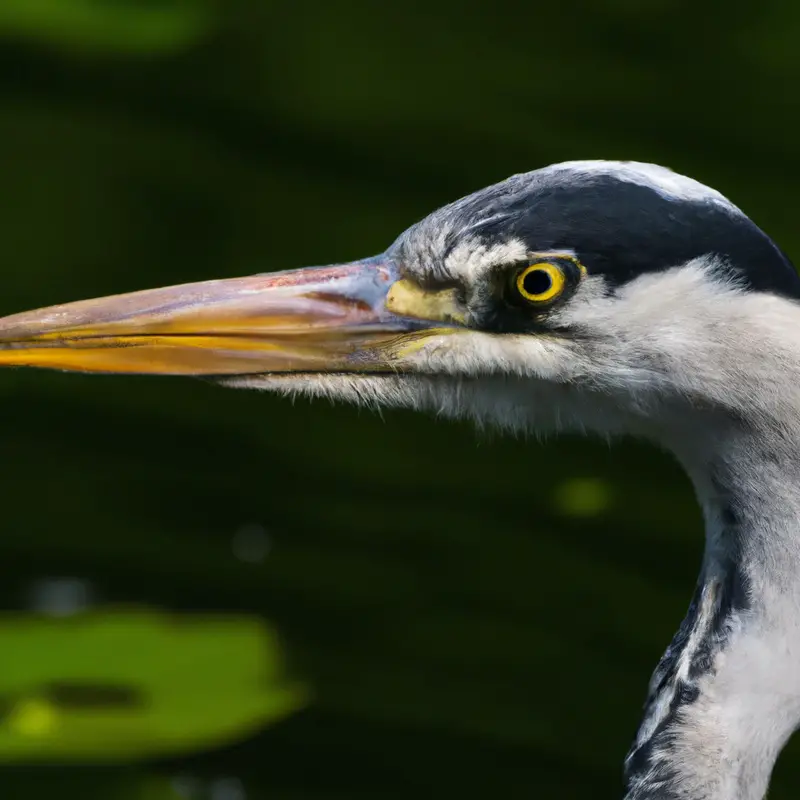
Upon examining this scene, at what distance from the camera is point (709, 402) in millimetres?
2047

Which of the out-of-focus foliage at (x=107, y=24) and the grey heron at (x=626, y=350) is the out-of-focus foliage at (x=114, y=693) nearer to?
the grey heron at (x=626, y=350)

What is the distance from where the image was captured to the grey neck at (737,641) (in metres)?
2.04

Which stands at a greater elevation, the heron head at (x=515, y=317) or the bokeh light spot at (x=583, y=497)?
the heron head at (x=515, y=317)

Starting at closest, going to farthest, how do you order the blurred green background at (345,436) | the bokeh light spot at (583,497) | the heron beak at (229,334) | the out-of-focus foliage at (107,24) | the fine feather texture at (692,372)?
the fine feather texture at (692,372), the heron beak at (229,334), the blurred green background at (345,436), the bokeh light spot at (583,497), the out-of-focus foliage at (107,24)

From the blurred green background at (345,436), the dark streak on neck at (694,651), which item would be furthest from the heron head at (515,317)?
the blurred green background at (345,436)

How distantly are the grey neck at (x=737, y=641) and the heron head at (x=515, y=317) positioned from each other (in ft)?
0.40

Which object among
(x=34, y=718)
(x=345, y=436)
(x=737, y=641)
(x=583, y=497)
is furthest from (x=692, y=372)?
(x=345, y=436)

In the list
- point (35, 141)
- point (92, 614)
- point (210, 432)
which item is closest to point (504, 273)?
point (92, 614)

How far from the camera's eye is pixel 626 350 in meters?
2.08

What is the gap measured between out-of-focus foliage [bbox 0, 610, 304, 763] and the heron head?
5.27 feet

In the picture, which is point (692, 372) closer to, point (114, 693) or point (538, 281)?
point (538, 281)

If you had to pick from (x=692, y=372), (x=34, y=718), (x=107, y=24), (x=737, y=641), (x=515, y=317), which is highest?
(x=107, y=24)

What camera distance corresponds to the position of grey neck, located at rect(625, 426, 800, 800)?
6.71 feet

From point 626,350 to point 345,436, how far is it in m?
2.72
